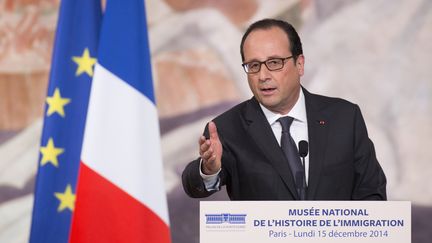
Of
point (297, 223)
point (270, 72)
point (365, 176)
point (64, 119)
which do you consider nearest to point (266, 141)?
point (270, 72)

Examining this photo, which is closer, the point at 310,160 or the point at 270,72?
the point at 310,160

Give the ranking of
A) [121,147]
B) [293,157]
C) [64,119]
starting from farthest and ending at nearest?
[64,119]
[121,147]
[293,157]

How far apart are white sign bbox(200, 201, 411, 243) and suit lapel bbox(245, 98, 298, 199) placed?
404 mm

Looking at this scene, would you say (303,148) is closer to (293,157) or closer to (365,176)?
(293,157)

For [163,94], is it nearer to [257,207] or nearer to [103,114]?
[103,114]

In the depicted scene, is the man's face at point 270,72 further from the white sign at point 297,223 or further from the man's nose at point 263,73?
the white sign at point 297,223

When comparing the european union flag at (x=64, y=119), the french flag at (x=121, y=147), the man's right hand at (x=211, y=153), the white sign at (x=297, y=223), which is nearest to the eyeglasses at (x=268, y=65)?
the man's right hand at (x=211, y=153)

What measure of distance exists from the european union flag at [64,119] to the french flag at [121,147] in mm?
332

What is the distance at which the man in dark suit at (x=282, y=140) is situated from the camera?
2.49 metres

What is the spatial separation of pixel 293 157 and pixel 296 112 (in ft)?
0.92

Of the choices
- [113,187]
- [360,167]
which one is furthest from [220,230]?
[113,187]

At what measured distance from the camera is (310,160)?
252cm

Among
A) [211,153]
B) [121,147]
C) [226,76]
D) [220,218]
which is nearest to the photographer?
[220,218]

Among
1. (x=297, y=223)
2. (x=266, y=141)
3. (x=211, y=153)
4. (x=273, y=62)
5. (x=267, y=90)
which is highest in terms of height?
(x=273, y=62)
